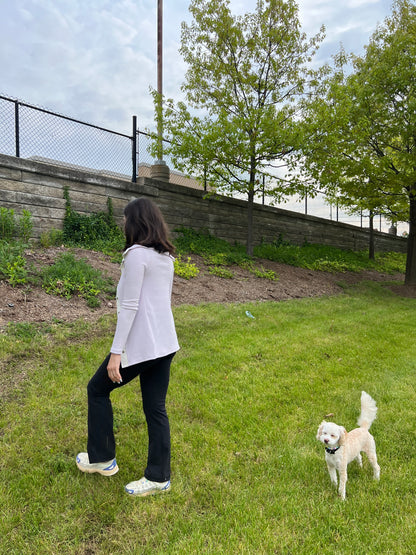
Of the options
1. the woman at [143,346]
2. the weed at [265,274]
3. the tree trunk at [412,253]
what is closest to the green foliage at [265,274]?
the weed at [265,274]

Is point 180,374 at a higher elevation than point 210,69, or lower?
lower

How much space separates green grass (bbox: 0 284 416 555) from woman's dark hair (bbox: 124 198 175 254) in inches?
62.2

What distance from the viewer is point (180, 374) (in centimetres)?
395

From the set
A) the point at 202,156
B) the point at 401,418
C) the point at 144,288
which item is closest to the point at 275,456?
the point at 401,418

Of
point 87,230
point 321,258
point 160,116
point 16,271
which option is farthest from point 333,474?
point 321,258

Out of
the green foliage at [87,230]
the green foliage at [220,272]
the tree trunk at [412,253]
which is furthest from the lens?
the tree trunk at [412,253]

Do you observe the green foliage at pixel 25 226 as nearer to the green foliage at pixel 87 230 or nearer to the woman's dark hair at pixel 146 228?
the green foliage at pixel 87 230

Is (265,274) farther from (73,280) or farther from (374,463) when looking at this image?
(374,463)

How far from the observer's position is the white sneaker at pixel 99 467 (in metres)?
2.40

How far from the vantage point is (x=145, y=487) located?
2.26 metres

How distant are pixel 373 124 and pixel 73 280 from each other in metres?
9.13

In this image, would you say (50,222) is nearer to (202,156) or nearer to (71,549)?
(202,156)

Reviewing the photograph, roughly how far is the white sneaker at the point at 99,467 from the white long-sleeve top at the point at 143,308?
32.3 inches

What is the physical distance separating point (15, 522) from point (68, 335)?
2.57 m
